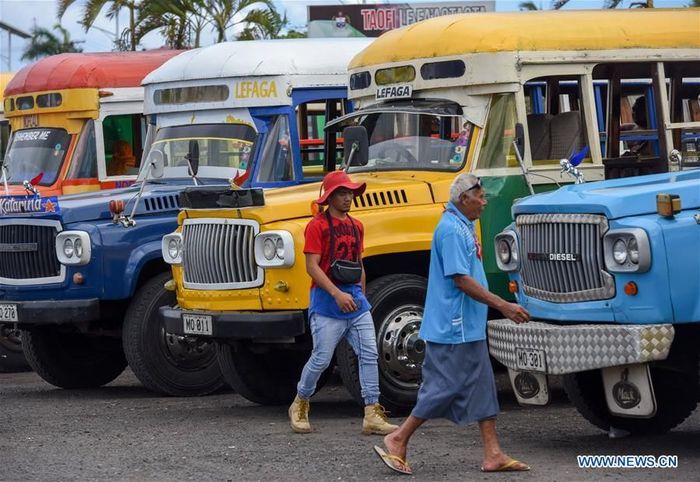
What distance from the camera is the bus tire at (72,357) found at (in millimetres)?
13258

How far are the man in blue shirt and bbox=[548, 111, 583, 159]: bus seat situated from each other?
2907 millimetres

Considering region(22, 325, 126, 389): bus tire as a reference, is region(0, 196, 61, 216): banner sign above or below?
above

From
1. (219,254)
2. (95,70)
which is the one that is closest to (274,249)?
(219,254)

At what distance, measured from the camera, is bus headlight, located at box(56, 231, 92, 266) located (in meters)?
12.0

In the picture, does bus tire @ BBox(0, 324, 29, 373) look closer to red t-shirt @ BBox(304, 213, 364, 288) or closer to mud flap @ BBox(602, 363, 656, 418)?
red t-shirt @ BBox(304, 213, 364, 288)

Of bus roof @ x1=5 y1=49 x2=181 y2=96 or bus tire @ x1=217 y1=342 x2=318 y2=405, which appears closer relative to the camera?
bus tire @ x1=217 y1=342 x2=318 y2=405

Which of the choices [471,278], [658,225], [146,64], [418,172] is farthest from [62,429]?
[146,64]

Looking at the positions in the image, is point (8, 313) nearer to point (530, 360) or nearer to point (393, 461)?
point (393, 461)

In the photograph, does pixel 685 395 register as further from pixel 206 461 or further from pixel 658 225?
pixel 206 461

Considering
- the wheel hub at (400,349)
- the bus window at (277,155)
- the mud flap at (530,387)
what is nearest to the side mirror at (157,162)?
the bus window at (277,155)

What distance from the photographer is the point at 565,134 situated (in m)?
11.1

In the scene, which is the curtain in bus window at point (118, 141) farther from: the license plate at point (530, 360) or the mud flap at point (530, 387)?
the license plate at point (530, 360)

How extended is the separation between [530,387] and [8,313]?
510 centimetres

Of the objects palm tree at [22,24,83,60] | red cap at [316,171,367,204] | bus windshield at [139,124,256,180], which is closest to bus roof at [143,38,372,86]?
bus windshield at [139,124,256,180]
